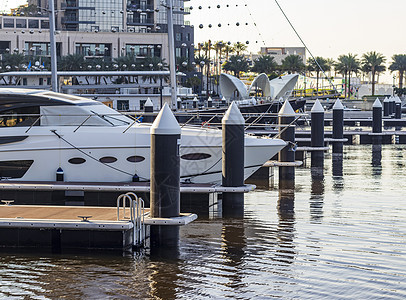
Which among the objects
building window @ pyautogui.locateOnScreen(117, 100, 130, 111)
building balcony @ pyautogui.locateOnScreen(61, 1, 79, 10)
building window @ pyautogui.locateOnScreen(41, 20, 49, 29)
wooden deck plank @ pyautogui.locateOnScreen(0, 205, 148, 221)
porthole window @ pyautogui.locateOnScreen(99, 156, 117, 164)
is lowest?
wooden deck plank @ pyautogui.locateOnScreen(0, 205, 148, 221)

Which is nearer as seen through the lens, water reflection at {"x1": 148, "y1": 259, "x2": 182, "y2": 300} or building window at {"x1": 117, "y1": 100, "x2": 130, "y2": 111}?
water reflection at {"x1": 148, "y1": 259, "x2": 182, "y2": 300}

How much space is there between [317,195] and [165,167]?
962 cm

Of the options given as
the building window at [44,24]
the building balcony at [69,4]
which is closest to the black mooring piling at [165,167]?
the building balcony at [69,4]

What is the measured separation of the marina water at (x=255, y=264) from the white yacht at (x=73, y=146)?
2.45 metres

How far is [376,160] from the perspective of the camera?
36.4 meters

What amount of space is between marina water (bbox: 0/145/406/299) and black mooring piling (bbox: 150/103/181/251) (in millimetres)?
979

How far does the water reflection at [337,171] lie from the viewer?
87.7 feet

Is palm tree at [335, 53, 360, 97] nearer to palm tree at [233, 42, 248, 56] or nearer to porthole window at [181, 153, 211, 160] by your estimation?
palm tree at [233, 42, 248, 56]

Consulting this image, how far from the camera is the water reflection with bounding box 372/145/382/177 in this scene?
3112cm

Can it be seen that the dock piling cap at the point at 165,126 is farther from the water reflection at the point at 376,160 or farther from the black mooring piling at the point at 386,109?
the black mooring piling at the point at 386,109

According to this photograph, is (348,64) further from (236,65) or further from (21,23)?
(21,23)

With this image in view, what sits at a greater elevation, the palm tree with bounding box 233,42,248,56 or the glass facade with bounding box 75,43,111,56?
the palm tree with bounding box 233,42,248,56

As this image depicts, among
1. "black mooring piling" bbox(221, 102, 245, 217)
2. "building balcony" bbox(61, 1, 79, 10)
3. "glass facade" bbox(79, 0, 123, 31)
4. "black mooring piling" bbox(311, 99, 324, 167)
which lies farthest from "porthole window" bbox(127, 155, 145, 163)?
"building balcony" bbox(61, 1, 79, 10)

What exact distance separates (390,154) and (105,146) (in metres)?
21.7
